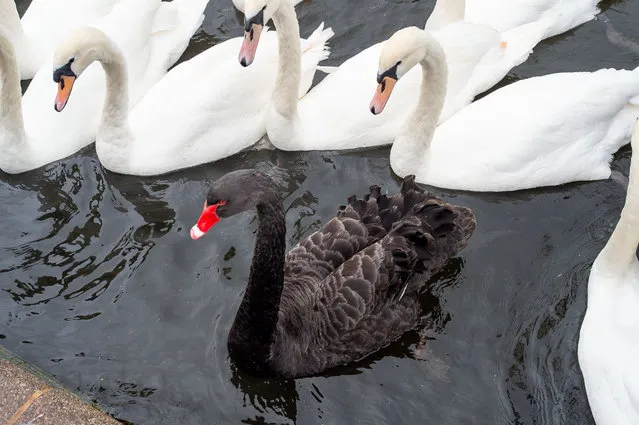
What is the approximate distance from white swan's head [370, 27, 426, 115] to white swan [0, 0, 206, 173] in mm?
2133

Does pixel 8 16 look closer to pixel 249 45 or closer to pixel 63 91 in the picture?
pixel 63 91

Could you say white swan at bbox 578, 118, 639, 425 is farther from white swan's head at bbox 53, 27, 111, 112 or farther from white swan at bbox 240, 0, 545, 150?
white swan's head at bbox 53, 27, 111, 112

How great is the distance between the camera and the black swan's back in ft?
17.9

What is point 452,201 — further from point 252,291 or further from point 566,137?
point 252,291

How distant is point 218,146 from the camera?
7008 mm

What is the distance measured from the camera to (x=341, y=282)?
5.48 meters

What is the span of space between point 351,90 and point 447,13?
1.12 meters

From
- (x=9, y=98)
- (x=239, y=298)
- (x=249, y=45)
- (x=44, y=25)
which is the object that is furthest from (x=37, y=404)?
(x=44, y=25)

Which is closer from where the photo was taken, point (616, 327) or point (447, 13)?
point (616, 327)

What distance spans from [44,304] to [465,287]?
2749 millimetres

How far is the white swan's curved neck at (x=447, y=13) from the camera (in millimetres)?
7422

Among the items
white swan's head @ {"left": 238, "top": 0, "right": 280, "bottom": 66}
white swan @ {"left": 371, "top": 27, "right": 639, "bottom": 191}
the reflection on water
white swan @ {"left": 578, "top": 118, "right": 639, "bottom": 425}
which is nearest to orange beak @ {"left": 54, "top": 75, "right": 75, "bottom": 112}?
the reflection on water

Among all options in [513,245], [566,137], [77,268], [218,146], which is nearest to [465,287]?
[513,245]

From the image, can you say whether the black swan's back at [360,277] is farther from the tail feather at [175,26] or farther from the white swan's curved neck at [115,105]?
the tail feather at [175,26]
